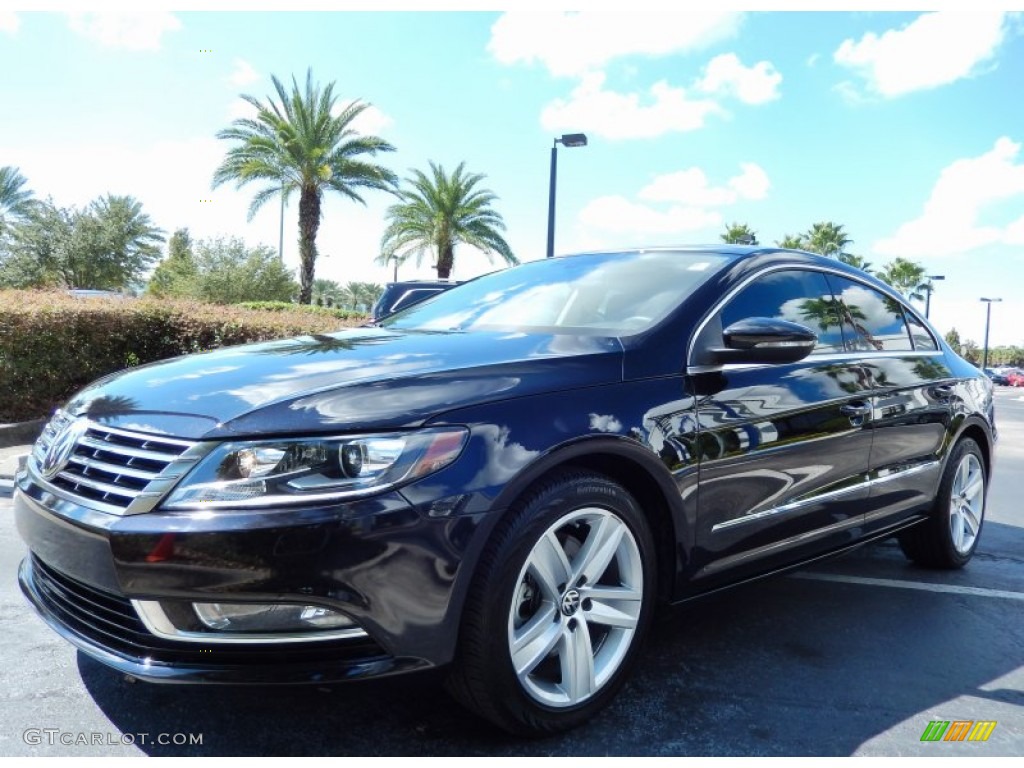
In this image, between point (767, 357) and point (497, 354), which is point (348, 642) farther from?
point (767, 357)

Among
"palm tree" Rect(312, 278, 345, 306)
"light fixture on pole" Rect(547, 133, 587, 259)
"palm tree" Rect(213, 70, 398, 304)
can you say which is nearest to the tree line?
"palm tree" Rect(213, 70, 398, 304)

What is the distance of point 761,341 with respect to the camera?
2.77m

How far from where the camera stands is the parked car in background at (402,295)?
14.4 ft

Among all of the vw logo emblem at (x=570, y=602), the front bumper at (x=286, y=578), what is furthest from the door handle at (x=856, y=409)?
the front bumper at (x=286, y=578)

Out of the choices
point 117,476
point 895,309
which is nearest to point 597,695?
point 117,476

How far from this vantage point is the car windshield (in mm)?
3039

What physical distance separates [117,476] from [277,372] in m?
0.52

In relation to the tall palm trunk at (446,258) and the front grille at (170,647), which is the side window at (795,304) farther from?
the tall palm trunk at (446,258)

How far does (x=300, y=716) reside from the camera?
2.45m

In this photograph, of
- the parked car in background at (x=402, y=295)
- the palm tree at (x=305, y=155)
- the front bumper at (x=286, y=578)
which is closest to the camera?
the front bumper at (x=286, y=578)

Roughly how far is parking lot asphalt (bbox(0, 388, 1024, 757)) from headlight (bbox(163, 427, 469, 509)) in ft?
1.73

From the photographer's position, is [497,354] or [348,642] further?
[497,354]

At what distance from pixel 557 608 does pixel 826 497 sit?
1.41 metres

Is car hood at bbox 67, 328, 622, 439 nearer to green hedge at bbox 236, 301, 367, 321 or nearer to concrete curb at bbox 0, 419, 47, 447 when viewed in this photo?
concrete curb at bbox 0, 419, 47, 447
